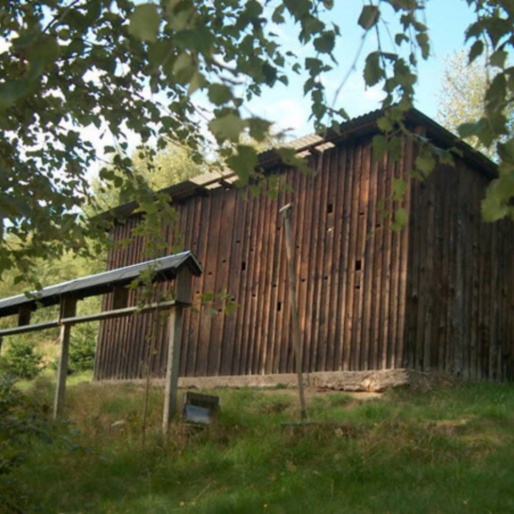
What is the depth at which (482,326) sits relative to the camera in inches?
573

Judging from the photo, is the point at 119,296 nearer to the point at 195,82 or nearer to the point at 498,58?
the point at 498,58

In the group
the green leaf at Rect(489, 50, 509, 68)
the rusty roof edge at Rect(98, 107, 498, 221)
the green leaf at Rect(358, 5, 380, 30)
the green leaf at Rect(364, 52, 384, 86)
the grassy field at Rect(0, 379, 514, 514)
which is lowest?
the grassy field at Rect(0, 379, 514, 514)

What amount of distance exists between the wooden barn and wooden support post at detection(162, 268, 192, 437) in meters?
3.13

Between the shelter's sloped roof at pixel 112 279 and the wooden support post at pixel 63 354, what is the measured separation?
0.16m

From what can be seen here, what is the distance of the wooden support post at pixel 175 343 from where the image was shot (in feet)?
30.9

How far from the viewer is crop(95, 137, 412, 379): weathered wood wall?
42.7ft

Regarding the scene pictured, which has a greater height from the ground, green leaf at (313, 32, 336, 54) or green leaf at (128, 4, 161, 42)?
green leaf at (313, 32, 336, 54)

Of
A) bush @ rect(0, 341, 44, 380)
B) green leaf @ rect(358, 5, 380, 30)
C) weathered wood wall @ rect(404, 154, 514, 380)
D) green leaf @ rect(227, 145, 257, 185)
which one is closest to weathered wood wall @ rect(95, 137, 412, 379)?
weathered wood wall @ rect(404, 154, 514, 380)

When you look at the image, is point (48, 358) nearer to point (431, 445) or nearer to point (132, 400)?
point (132, 400)

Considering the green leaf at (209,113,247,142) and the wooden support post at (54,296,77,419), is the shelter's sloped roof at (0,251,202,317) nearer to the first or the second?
the wooden support post at (54,296,77,419)

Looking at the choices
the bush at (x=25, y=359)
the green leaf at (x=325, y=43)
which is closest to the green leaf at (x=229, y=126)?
the green leaf at (x=325, y=43)

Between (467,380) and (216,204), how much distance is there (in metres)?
6.10

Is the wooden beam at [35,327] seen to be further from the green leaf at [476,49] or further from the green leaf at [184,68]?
the green leaf at [184,68]

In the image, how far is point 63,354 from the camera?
11.5 metres
